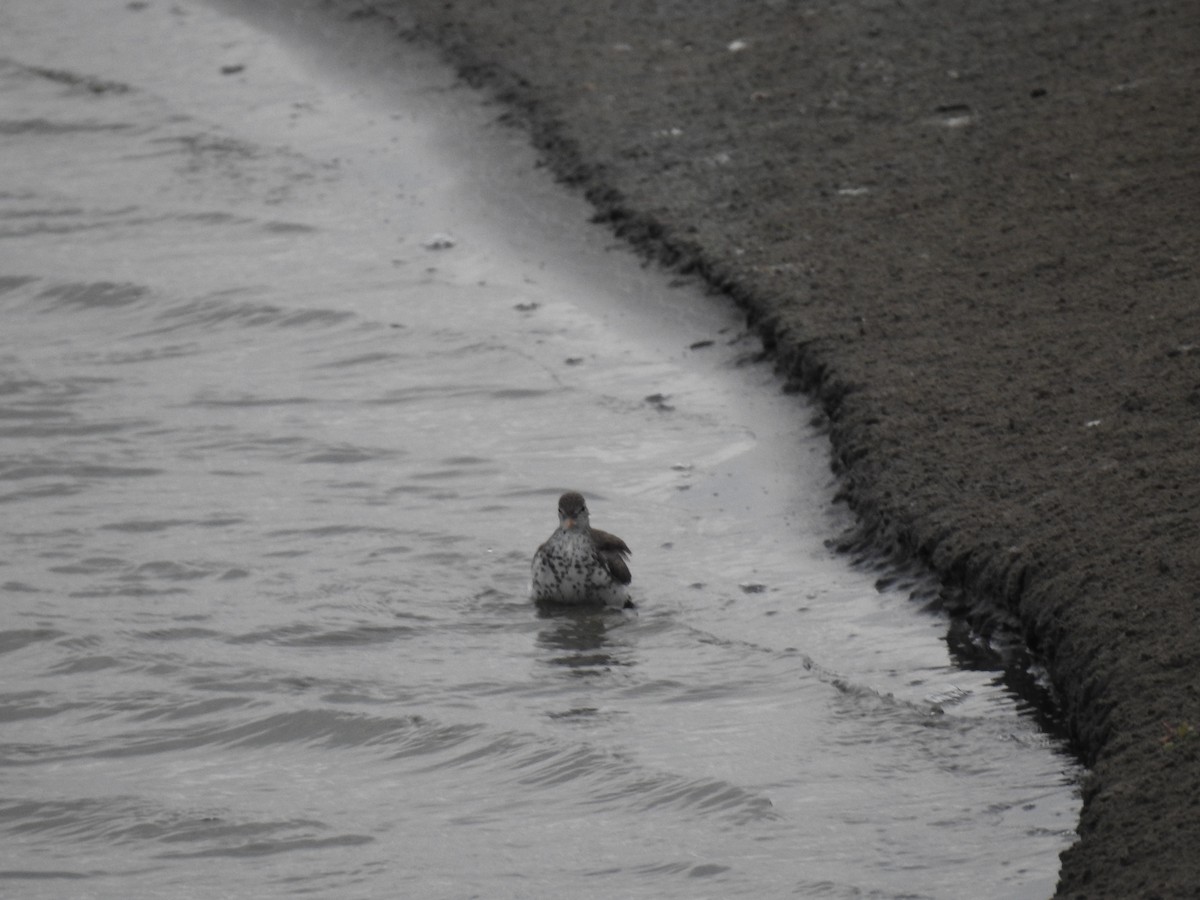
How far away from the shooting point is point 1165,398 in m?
8.02

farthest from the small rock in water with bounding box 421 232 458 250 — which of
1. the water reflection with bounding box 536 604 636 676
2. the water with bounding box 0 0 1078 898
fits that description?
the water reflection with bounding box 536 604 636 676

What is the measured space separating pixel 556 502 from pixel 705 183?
3487mm

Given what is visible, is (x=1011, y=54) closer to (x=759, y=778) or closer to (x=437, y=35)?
(x=437, y=35)

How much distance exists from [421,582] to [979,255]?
3.86 meters

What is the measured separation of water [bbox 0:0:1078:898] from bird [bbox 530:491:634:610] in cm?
12

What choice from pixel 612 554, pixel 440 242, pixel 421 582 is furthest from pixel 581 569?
pixel 440 242

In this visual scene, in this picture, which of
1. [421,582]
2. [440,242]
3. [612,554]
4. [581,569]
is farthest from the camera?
[440,242]

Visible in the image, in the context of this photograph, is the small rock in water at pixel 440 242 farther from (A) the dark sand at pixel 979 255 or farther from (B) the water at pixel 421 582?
(A) the dark sand at pixel 979 255

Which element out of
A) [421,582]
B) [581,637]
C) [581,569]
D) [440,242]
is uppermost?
[440,242]

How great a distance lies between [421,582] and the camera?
8.21 meters

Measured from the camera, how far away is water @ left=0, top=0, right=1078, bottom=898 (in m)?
6.17

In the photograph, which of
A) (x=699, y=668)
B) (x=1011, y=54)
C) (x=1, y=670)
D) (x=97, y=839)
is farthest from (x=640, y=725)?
(x=1011, y=54)

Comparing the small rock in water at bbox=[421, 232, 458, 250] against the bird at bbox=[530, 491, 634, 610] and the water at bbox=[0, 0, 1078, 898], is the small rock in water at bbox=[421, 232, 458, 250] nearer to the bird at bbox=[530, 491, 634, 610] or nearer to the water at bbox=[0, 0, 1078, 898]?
the water at bbox=[0, 0, 1078, 898]

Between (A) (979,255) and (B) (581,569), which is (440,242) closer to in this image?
(A) (979,255)
